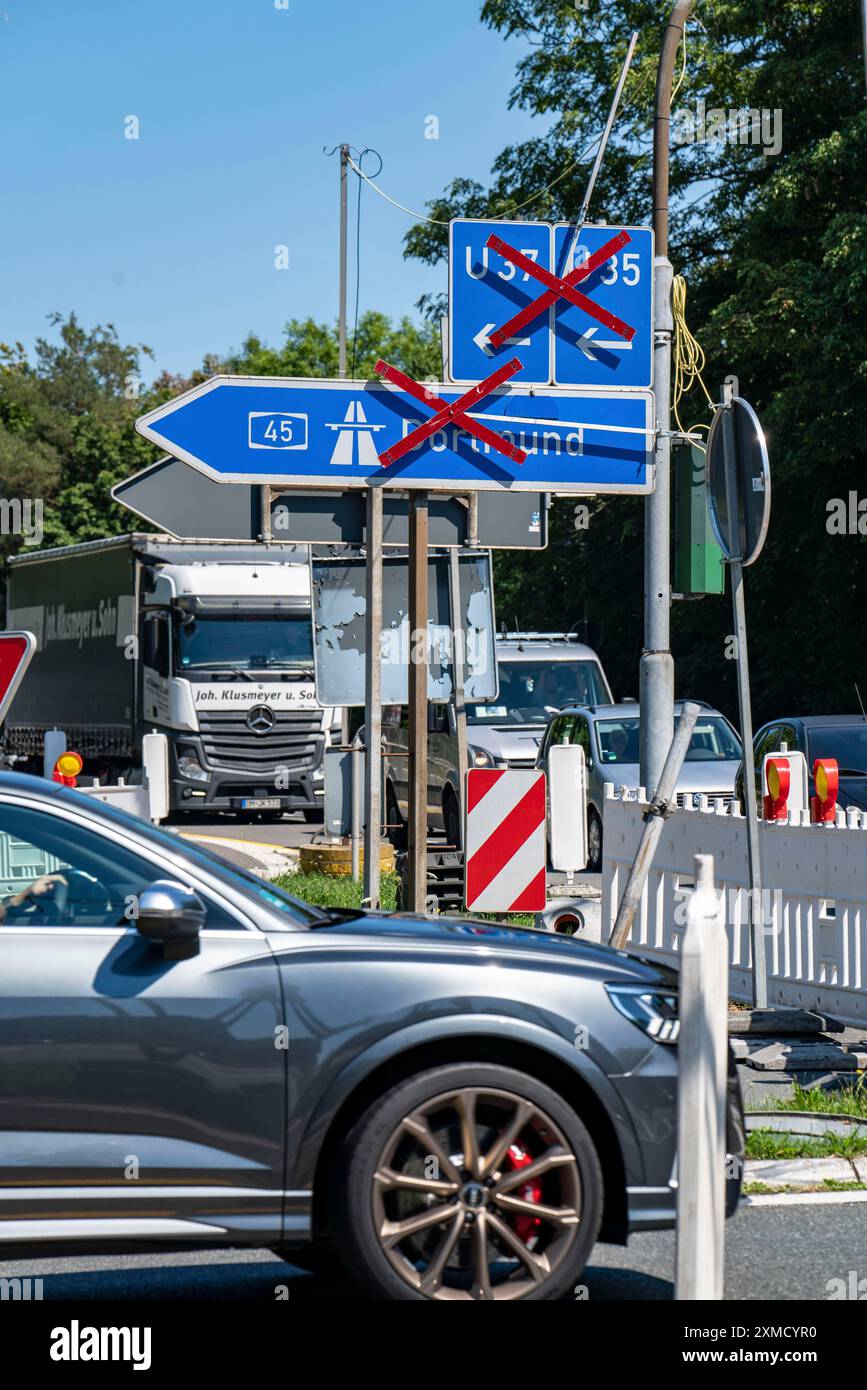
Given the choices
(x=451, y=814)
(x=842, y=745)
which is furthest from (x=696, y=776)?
(x=451, y=814)

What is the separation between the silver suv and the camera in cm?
2006

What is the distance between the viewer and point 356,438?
9109 mm

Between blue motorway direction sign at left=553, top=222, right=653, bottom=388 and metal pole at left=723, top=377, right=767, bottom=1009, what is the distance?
0.53m

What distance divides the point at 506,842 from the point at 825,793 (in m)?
1.70

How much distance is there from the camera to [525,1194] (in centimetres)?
496

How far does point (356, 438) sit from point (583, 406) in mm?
1245

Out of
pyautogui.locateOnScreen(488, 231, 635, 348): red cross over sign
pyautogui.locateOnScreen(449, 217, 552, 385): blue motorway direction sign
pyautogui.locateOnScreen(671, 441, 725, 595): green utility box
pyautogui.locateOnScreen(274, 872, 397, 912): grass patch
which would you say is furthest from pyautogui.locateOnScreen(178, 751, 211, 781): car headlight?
pyautogui.locateOnScreen(449, 217, 552, 385): blue motorway direction sign

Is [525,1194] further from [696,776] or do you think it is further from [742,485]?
[696,776]

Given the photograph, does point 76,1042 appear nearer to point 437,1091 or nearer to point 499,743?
point 437,1091

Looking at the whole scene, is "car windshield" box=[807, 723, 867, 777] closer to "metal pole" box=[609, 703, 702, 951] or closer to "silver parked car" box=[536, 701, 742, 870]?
"silver parked car" box=[536, 701, 742, 870]

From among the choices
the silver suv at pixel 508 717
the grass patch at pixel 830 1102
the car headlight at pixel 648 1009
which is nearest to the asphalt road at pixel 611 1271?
the car headlight at pixel 648 1009

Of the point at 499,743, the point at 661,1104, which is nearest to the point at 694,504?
the point at 661,1104

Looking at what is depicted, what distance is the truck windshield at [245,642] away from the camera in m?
25.8
